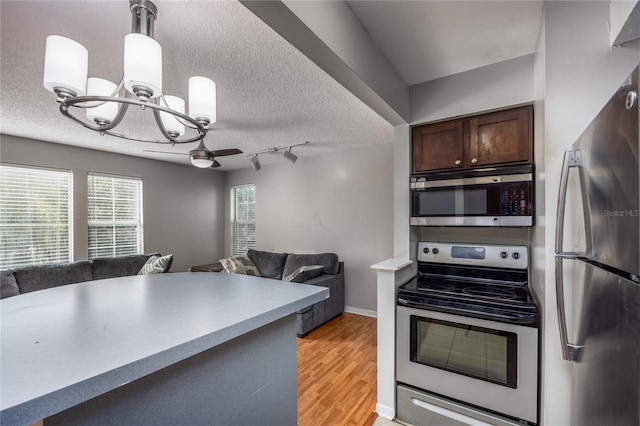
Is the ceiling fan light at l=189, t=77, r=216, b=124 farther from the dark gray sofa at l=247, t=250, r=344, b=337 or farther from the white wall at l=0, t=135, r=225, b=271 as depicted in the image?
the white wall at l=0, t=135, r=225, b=271

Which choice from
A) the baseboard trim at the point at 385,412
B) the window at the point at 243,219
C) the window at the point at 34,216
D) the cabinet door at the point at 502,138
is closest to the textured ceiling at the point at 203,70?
the window at the point at 34,216

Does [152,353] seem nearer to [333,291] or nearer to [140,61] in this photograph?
[140,61]

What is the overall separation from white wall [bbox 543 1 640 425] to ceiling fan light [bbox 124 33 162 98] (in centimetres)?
189

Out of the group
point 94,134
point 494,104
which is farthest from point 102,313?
point 94,134

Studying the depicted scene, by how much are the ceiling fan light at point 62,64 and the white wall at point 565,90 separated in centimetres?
223

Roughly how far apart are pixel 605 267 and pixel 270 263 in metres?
4.10

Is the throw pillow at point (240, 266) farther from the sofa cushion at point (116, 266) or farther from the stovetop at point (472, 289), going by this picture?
the stovetop at point (472, 289)

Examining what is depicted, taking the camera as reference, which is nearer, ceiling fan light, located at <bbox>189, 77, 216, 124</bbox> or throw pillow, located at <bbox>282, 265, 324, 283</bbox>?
ceiling fan light, located at <bbox>189, 77, 216, 124</bbox>

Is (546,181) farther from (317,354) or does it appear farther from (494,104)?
(317,354)

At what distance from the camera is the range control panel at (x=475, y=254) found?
197 centimetres

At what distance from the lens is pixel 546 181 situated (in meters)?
1.43

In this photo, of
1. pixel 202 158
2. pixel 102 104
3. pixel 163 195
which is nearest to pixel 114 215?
pixel 163 195

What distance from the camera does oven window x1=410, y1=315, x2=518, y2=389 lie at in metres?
1.58

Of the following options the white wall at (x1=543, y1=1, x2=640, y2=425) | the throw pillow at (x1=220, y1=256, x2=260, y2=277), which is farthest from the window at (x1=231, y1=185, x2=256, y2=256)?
the white wall at (x1=543, y1=1, x2=640, y2=425)
